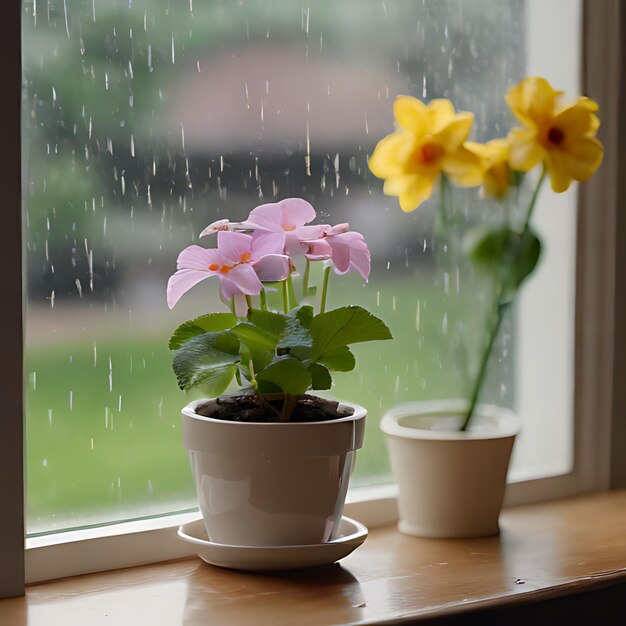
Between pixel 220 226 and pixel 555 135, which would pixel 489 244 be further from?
pixel 220 226

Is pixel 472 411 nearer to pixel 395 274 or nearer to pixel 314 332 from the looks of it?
pixel 395 274

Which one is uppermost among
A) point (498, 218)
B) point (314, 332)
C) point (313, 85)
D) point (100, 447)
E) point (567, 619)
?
point (313, 85)

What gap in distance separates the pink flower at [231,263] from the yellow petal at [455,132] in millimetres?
253

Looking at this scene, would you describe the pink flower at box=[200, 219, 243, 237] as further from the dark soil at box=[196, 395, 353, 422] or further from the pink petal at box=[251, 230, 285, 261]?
the dark soil at box=[196, 395, 353, 422]

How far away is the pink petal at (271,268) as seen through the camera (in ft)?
3.18

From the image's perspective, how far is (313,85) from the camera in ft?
3.76

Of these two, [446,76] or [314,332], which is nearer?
[314,332]

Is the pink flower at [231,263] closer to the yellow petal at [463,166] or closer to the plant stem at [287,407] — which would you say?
the plant stem at [287,407]

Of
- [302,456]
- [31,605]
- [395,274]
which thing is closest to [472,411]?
[395,274]

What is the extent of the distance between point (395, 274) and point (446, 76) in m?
0.26

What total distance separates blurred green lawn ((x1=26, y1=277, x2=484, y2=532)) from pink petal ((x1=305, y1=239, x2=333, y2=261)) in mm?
174

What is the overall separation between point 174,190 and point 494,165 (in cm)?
38

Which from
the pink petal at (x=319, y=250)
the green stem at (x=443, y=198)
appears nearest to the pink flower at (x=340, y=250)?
the pink petal at (x=319, y=250)

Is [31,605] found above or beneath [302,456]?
beneath
